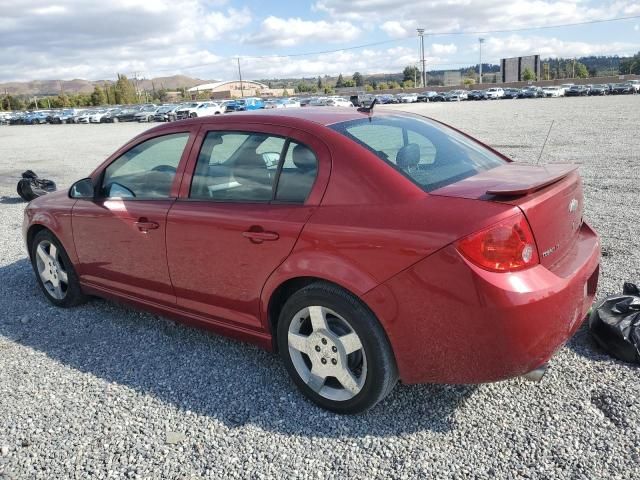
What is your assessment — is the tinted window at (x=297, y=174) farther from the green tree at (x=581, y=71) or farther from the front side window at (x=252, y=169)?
the green tree at (x=581, y=71)

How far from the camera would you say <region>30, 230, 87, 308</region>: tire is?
187 inches

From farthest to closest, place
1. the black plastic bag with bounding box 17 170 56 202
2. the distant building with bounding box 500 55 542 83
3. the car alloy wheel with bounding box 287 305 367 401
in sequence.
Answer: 1. the distant building with bounding box 500 55 542 83
2. the black plastic bag with bounding box 17 170 56 202
3. the car alloy wheel with bounding box 287 305 367 401

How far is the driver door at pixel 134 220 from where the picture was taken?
3.81m

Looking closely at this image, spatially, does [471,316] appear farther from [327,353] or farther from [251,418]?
[251,418]

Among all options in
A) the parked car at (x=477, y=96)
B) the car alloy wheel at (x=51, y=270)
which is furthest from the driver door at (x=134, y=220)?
the parked car at (x=477, y=96)

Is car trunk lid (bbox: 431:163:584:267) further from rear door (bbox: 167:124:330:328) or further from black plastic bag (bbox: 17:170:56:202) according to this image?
black plastic bag (bbox: 17:170:56:202)

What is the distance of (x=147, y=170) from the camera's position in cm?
412

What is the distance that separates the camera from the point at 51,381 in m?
3.67

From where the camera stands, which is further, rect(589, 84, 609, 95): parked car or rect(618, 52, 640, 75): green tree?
rect(618, 52, 640, 75): green tree

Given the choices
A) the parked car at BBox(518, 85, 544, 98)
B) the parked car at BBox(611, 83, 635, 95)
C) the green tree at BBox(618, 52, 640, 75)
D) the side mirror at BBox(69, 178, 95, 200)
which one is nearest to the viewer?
the side mirror at BBox(69, 178, 95, 200)

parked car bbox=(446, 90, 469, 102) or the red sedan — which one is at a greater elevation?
the red sedan

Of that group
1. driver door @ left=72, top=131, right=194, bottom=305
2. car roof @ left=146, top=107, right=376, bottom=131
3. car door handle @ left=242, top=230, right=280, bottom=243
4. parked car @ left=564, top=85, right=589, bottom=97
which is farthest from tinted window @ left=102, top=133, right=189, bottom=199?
parked car @ left=564, top=85, right=589, bottom=97

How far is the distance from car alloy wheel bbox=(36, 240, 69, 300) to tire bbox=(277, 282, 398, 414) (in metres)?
2.56

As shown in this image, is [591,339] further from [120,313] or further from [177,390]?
[120,313]
